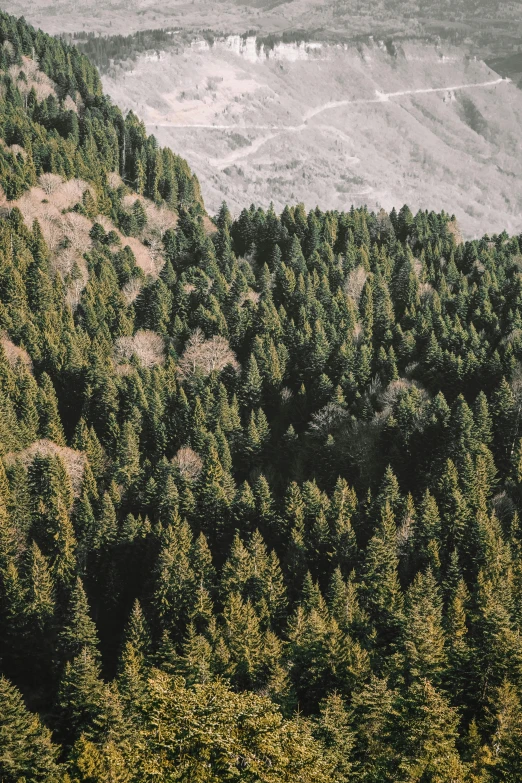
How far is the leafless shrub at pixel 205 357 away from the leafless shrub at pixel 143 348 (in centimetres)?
369

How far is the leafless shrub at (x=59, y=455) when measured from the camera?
105062 mm

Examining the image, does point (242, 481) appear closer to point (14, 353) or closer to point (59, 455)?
point (59, 455)

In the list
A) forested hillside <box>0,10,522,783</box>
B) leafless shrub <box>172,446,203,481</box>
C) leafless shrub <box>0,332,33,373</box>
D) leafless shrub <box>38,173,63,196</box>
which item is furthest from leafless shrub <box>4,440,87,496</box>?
leafless shrub <box>38,173,63,196</box>

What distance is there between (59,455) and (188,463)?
48.0 feet

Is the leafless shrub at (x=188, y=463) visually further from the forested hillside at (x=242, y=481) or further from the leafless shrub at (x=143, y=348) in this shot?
the leafless shrub at (x=143, y=348)

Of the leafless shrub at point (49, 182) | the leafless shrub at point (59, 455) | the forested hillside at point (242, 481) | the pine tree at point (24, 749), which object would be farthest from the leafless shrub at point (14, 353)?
the pine tree at point (24, 749)

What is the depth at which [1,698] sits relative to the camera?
235 feet

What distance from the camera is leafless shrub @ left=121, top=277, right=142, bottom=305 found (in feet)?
460

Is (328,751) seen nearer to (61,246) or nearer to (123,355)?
(123,355)

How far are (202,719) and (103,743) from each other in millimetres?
33163

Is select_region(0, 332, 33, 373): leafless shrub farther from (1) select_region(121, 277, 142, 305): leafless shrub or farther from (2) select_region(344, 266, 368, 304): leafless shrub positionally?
(2) select_region(344, 266, 368, 304): leafless shrub

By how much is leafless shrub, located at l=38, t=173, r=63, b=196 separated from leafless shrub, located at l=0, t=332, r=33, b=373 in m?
36.3

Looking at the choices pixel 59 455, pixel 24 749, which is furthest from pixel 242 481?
pixel 24 749

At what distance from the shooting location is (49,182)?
152m
